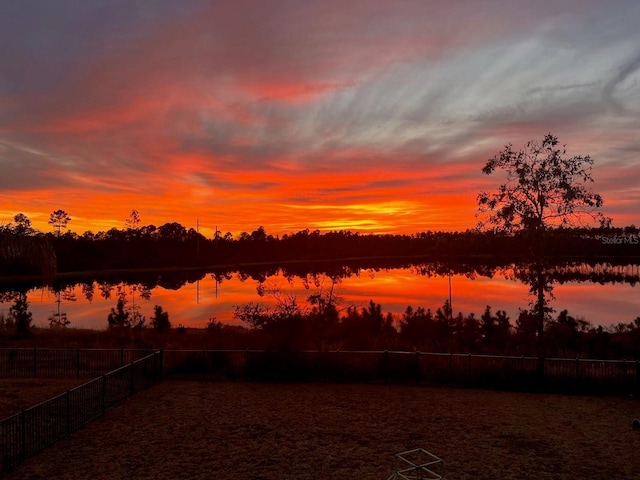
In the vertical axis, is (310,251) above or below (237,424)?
above

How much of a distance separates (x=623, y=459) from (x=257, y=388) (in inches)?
451

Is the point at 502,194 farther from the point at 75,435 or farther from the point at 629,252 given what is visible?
the point at 629,252

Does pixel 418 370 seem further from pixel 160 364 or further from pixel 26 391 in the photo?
pixel 26 391

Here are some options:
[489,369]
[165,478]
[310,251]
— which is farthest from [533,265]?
[310,251]

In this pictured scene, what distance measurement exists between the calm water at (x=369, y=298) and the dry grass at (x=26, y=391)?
23.2 m

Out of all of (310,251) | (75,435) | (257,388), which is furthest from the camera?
(310,251)

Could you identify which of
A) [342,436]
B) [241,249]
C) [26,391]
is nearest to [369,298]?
[26,391]

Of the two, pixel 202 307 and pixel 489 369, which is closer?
pixel 489 369

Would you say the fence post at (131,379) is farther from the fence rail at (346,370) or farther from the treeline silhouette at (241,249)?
the treeline silhouette at (241,249)

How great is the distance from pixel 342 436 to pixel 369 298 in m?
47.6

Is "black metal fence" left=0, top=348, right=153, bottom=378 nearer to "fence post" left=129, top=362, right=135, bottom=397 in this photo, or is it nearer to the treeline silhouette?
"fence post" left=129, top=362, right=135, bottom=397

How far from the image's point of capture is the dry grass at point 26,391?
50.0 ft

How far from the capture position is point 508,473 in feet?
34.4

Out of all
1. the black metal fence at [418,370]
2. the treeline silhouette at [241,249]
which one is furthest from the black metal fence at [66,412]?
the treeline silhouette at [241,249]
